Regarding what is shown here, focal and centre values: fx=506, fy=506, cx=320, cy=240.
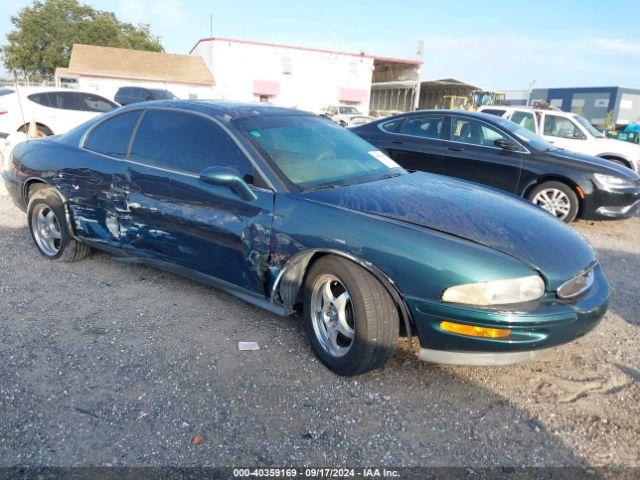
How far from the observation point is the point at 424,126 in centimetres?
749

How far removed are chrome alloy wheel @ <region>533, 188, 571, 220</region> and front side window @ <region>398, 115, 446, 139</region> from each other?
5.14ft

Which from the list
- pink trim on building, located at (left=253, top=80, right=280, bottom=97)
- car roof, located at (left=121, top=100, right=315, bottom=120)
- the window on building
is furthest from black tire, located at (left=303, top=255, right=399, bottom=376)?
the window on building

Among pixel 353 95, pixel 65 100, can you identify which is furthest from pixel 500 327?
pixel 353 95

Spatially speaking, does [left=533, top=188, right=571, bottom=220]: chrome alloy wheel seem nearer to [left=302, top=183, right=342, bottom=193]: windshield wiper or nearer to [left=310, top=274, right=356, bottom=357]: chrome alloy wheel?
[left=302, top=183, right=342, bottom=193]: windshield wiper

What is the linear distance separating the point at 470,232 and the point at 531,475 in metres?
1.21

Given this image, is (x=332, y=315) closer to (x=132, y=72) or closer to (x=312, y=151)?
(x=312, y=151)

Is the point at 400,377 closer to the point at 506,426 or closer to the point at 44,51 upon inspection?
the point at 506,426

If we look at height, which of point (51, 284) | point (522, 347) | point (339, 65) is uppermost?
point (339, 65)

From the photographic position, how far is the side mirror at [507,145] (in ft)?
22.2

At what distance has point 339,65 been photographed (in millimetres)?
42188

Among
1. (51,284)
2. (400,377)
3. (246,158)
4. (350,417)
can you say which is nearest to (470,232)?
(400,377)

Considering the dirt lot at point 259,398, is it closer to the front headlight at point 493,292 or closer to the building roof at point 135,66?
the front headlight at point 493,292

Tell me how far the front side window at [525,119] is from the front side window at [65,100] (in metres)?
9.43

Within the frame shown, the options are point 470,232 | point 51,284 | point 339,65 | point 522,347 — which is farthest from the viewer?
point 339,65
